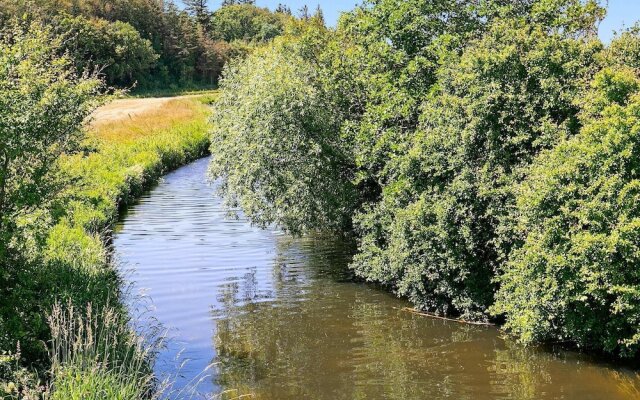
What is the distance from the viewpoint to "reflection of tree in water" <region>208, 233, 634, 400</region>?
11.9 meters

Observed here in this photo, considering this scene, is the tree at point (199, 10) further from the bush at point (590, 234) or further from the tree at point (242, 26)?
the bush at point (590, 234)

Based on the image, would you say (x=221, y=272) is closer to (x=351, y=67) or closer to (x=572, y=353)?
(x=351, y=67)

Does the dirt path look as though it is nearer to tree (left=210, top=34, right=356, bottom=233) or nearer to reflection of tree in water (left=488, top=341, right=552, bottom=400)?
tree (left=210, top=34, right=356, bottom=233)

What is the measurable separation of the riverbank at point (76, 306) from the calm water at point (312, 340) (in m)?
1.57

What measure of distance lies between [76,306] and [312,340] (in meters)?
5.69

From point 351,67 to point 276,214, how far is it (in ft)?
17.8

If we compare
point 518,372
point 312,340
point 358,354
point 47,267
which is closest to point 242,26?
point 312,340

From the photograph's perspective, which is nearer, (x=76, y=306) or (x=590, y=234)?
(x=76, y=306)

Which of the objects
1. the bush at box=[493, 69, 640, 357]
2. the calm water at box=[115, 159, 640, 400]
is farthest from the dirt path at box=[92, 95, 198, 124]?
the bush at box=[493, 69, 640, 357]

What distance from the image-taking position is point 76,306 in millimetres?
11086

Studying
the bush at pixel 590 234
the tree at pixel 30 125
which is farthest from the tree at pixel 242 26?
the bush at pixel 590 234

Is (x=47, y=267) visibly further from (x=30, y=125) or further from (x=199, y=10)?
(x=199, y=10)

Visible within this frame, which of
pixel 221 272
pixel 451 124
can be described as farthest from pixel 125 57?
pixel 451 124

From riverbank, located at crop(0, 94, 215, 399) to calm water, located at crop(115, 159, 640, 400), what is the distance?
1572 mm
